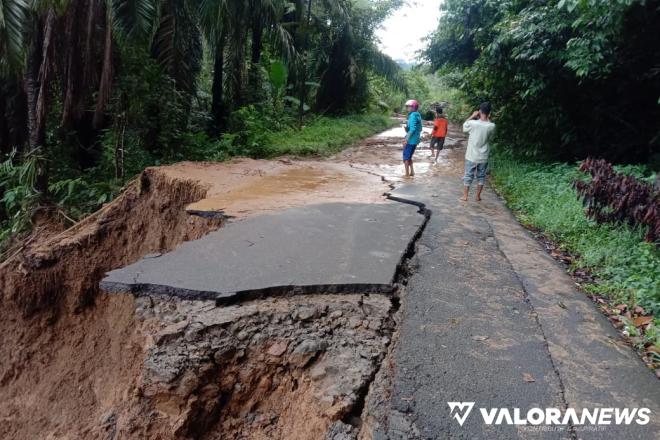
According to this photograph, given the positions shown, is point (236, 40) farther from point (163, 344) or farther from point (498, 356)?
point (498, 356)

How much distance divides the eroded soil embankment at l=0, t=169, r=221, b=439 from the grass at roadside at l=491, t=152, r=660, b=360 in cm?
414

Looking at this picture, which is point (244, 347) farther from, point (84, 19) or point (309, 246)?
point (84, 19)

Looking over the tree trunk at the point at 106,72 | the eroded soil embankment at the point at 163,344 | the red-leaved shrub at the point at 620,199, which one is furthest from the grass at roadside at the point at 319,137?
the red-leaved shrub at the point at 620,199

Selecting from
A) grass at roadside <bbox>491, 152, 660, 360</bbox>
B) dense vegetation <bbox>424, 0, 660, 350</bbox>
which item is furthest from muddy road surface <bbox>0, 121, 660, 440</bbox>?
dense vegetation <bbox>424, 0, 660, 350</bbox>

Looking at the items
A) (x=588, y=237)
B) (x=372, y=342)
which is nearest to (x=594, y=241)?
(x=588, y=237)

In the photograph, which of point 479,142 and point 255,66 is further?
point 255,66

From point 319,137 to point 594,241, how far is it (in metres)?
11.0

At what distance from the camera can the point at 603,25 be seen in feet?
24.3

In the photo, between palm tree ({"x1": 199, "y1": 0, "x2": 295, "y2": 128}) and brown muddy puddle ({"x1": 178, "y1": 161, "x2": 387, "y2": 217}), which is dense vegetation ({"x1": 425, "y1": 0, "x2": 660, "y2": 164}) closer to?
brown muddy puddle ({"x1": 178, "y1": 161, "x2": 387, "y2": 217})

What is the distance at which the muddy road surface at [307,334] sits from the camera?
258 cm

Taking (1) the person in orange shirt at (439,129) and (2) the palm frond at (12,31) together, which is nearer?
(2) the palm frond at (12,31)

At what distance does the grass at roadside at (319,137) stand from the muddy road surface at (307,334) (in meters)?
6.87

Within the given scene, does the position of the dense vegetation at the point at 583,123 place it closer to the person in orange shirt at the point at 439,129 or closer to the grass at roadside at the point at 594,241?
the grass at roadside at the point at 594,241

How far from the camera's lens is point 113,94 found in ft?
29.4
